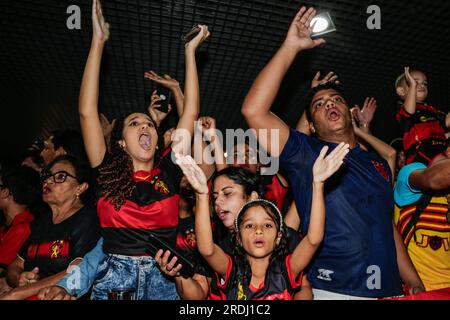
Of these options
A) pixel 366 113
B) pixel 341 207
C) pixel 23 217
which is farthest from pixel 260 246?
pixel 23 217

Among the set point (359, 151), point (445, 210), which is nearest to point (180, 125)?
point (359, 151)

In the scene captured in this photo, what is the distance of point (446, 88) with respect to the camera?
427 centimetres

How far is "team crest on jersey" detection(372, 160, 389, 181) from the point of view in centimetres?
213

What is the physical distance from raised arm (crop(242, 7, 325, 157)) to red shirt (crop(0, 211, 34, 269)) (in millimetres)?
2097

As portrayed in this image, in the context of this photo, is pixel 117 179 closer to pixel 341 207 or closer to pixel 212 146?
pixel 212 146

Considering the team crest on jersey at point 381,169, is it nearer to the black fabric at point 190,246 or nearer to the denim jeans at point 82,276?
the black fabric at point 190,246

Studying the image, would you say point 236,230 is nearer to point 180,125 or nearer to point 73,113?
point 180,125

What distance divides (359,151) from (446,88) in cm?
280

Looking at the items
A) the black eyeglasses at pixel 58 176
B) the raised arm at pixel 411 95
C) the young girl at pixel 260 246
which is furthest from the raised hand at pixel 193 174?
the raised arm at pixel 411 95

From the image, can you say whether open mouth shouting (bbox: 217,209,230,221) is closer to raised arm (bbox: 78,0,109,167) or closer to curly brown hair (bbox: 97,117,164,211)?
curly brown hair (bbox: 97,117,164,211)

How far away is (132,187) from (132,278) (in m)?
0.51

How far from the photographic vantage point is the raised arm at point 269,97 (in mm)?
1887

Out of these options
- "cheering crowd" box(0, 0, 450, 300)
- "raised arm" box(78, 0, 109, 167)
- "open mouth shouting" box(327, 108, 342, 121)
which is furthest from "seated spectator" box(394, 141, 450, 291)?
"raised arm" box(78, 0, 109, 167)

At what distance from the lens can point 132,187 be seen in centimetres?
215
